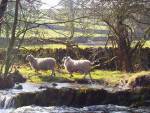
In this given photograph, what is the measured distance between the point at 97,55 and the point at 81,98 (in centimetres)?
1391

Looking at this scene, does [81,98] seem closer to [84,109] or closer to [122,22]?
[84,109]

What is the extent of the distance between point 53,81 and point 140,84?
229 inches

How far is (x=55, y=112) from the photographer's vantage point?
21266mm

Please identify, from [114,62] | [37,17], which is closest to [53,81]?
[37,17]

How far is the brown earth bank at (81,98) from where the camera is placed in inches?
915

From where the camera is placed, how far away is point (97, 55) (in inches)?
1462

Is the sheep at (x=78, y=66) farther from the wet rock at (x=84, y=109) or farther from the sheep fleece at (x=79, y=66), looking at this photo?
the wet rock at (x=84, y=109)

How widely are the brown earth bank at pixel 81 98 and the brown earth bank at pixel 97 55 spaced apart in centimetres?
1095

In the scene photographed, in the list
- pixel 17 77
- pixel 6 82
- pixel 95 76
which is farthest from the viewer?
pixel 95 76

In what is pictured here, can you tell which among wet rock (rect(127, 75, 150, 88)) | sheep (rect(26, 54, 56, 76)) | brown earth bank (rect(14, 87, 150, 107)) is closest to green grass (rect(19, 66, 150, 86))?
wet rock (rect(127, 75, 150, 88))

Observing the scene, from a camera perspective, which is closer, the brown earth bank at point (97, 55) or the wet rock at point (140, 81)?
the wet rock at point (140, 81)

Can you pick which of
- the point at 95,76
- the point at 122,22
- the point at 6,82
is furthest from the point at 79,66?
the point at 6,82

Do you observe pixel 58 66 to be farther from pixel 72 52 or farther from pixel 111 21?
pixel 111 21

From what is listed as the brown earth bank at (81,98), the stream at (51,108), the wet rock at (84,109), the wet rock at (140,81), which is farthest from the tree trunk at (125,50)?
the wet rock at (84,109)
